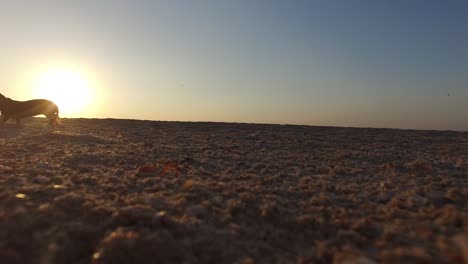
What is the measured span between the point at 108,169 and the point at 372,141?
15.5m

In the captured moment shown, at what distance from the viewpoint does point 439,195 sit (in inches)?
385

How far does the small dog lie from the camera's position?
21.9 metres

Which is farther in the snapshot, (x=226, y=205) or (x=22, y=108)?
(x=22, y=108)

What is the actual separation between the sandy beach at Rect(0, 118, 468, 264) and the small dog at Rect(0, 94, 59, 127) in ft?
20.7

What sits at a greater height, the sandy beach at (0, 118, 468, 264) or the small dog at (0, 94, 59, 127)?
the small dog at (0, 94, 59, 127)

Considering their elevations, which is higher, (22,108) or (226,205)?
(22,108)

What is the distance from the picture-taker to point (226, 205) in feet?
29.2

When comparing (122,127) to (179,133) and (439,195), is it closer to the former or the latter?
(179,133)

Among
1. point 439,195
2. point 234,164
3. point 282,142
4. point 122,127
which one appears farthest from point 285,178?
point 122,127

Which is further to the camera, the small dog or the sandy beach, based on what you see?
the small dog

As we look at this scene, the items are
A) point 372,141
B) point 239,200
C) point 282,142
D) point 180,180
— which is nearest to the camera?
point 239,200

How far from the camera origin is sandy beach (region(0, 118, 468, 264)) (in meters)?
6.74

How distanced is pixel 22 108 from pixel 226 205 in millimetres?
18562

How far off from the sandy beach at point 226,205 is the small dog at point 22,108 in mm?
6322
